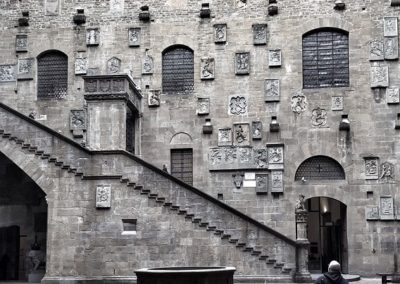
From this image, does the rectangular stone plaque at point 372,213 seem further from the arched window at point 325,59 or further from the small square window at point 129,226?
the small square window at point 129,226

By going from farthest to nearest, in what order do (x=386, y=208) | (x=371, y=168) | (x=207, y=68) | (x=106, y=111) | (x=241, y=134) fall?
(x=207, y=68)
(x=241, y=134)
(x=371, y=168)
(x=386, y=208)
(x=106, y=111)

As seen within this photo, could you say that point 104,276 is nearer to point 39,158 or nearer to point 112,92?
point 39,158

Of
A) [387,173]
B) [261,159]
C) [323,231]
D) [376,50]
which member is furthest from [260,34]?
[323,231]

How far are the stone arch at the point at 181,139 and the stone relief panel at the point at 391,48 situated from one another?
798 cm

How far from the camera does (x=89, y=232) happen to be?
2388 cm

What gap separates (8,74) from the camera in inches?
1200

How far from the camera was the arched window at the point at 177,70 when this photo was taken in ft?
96.7

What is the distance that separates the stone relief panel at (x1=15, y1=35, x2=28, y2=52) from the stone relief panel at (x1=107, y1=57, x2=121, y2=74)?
358 centimetres

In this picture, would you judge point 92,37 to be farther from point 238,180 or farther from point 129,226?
point 129,226

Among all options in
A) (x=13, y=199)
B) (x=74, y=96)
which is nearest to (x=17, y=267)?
(x=13, y=199)

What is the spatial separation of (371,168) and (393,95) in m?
2.83

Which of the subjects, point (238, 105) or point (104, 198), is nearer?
point (104, 198)

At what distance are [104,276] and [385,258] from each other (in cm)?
1017

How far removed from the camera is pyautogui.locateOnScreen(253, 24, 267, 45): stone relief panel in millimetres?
28953
